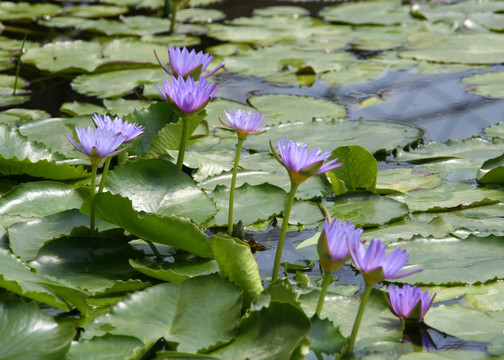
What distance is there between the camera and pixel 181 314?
1.04 metres

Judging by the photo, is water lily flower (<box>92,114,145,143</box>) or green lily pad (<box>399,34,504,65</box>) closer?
water lily flower (<box>92,114,145,143</box>)

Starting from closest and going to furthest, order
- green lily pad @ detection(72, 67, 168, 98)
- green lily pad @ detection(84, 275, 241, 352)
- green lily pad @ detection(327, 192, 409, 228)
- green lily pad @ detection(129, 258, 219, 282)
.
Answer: green lily pad @ detection(84, 275, 241, 352)
green lily pad @ detection(129, 258, 219, 282)
green lily pad @ detection(327, 192, 409, 228)
green lily pad @ detection(72, 67, 168, 98)

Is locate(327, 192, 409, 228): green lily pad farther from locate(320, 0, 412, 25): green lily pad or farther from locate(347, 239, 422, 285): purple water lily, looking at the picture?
locate(320, 0, 412, 25): green lily pad

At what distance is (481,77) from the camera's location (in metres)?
2.49

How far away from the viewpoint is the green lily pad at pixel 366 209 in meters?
1.44

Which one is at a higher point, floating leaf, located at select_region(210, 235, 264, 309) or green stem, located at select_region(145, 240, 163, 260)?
floating leaf, located at select_region(210, 235, 264, 309)

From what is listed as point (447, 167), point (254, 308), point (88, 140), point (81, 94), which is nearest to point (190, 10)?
point (81, 94)

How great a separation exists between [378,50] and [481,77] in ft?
2.08

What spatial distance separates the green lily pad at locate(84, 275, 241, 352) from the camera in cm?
99

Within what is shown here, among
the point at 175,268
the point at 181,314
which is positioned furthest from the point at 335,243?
the point at 175,268

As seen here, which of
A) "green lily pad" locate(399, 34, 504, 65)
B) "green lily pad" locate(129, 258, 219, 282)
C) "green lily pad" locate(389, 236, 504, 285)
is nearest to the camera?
"green lily pad" locate(129, 258, 219, 282)

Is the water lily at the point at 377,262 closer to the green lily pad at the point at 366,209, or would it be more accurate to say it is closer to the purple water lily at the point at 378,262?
the purple water lily at the point at 378,262

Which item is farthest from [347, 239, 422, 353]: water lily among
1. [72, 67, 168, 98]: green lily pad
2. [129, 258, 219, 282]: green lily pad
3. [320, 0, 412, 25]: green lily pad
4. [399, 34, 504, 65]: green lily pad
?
[320, 0, 412, 25]: green lily pad

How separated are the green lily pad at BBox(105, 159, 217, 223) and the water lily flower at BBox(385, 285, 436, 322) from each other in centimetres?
43
